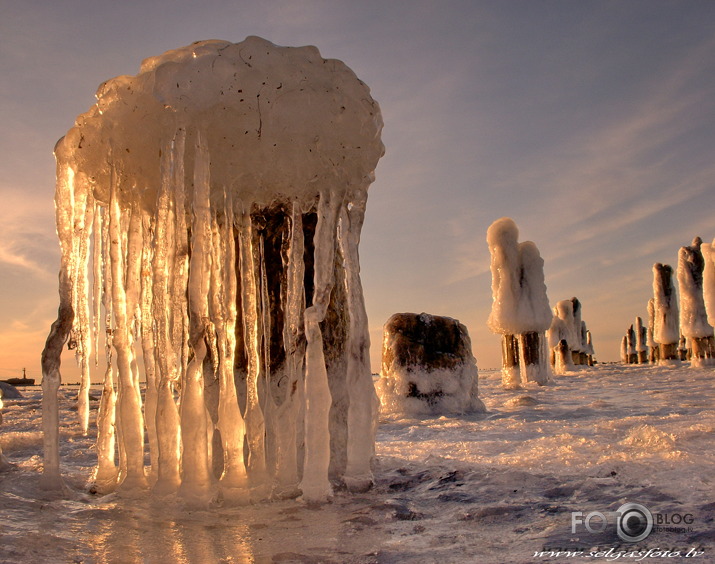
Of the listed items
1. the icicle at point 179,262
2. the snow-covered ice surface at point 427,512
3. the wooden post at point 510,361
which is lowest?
the snow-covered ice surface at point 427,512

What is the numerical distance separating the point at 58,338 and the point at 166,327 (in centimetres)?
73

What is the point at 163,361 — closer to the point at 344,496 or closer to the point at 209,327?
the point at 209,327

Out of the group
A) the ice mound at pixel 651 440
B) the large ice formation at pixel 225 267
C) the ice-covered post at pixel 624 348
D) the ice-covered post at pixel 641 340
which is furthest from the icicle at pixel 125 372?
the ice-covered post at pixel 624 348

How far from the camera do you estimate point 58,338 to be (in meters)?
3.44

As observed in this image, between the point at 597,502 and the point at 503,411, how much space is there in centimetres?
571

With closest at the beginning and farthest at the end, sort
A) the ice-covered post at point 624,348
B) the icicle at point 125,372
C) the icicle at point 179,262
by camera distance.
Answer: the icicle at point 179,262
the icicle at point 125,372
the ice-covered post at point 624,348

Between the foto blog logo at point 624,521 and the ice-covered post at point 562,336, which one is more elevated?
the ice-covered post at point 562,336

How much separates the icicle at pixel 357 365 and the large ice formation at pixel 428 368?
4.38 metres

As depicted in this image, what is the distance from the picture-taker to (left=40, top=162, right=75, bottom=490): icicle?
10.6 feet

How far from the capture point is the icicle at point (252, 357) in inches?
136

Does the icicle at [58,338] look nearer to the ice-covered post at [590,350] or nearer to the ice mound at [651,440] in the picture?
the ice mound at [651,440]

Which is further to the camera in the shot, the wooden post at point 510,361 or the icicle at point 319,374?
the wooden post at point 510,361

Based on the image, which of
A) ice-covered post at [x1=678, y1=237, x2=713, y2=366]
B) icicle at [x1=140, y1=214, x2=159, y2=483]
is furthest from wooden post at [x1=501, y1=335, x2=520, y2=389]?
icicle at [x1=140, y1=214, x2=159, y2=483]

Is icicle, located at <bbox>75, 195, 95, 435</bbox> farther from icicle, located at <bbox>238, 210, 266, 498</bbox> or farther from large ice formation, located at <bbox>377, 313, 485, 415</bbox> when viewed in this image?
large ice formation, located at <bbox>377, 313, 485, 415</bbox>
